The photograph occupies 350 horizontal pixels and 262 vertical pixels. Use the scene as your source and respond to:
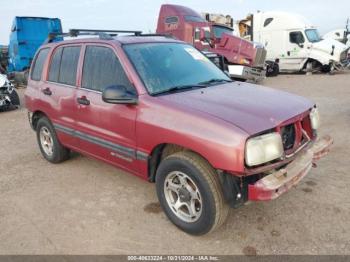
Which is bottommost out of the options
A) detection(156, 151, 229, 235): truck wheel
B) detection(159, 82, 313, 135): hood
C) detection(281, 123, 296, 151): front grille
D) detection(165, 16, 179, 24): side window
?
detection(156, 151, 229, 235): truck wheel

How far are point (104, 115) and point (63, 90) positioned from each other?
40.8 inches

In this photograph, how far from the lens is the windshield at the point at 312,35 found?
57.4ft

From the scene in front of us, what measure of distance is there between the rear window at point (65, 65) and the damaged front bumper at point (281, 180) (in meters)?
2.75

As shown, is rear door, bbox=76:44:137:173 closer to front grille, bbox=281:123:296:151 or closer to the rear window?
the rear window

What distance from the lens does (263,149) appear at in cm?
287

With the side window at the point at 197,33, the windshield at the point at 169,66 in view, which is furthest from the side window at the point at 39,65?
the side window at the point at 197,33

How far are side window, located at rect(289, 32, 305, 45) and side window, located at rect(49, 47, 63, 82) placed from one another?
50.3ft

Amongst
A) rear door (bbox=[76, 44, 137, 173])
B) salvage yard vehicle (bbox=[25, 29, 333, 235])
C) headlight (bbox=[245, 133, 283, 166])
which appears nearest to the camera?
headlight (bbox=[245, 133, 283, 166])

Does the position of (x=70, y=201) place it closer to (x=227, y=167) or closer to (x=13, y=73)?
(x=227, y=167)

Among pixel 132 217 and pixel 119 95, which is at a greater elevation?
pixel 119 95

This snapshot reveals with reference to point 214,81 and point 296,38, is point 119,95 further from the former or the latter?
point 296,38

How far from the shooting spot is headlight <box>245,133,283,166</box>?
281cm

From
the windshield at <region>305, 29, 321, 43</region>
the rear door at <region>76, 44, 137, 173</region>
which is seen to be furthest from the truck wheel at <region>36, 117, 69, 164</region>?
the windshield at <region>305, 29, 321, 43</region>

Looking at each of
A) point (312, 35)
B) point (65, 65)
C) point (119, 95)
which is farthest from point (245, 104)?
point (312, 35)
